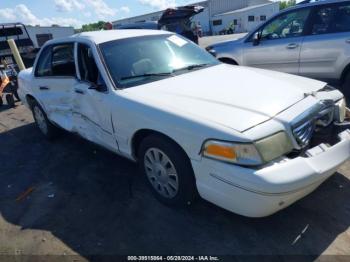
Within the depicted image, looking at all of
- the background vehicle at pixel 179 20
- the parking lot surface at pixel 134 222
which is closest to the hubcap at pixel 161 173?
the parking lot surface at pixel 134 222

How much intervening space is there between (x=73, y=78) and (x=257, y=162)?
2652 millimetres

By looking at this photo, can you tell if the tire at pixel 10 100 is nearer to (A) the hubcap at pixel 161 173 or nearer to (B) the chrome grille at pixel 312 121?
(A) the hubcap at pixel 161 173

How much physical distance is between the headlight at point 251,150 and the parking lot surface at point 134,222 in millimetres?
753

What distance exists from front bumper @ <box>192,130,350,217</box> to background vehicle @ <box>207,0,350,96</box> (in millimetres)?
3333

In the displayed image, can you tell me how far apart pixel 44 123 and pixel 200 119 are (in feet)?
11.9

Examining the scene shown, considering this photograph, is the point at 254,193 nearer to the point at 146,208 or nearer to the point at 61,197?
the point at 146,208

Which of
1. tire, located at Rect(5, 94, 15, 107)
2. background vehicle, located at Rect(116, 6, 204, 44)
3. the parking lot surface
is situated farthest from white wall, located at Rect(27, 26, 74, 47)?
the parking lot surface

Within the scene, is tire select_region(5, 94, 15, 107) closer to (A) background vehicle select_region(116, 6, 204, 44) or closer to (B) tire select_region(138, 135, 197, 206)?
(B) tire select_region(138, 135, 197, 206)

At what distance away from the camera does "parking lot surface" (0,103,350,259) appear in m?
2.70

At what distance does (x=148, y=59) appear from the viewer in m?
3.71

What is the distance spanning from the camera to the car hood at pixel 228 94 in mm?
2623

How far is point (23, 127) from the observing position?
648 cm

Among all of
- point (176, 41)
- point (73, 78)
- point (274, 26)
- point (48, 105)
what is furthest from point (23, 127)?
point (274, 26)

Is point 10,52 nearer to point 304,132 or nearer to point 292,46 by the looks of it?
point 292,46
